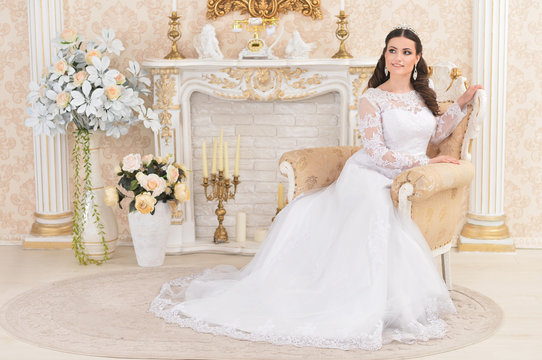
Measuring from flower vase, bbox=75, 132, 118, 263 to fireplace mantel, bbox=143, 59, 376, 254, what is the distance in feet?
1.39

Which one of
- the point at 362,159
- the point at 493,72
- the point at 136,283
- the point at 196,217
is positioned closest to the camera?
the point at 362,159

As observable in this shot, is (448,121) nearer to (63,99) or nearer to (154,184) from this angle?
(154,184)

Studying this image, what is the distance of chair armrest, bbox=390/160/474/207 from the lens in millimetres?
3389

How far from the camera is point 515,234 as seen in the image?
510 centimetres

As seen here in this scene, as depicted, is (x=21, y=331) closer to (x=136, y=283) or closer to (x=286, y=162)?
(x=136, y=283)

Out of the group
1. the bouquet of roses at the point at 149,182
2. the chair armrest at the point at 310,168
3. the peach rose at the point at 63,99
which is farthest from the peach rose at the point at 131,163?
the chair armrest at the point at 310,168

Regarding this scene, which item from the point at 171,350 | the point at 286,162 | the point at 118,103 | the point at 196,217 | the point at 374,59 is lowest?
the point at 171,350

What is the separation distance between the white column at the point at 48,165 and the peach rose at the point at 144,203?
95 centimetres

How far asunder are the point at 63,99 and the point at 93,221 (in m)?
0.83

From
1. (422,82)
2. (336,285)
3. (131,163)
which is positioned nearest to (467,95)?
(422,82)

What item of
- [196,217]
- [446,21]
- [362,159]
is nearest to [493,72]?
[446,21]

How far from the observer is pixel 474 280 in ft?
14.0

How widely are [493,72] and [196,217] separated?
7.55ft

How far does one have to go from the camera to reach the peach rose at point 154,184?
446 cm
